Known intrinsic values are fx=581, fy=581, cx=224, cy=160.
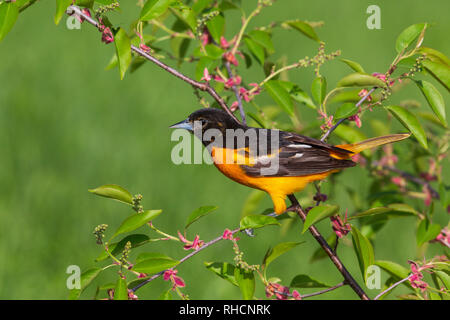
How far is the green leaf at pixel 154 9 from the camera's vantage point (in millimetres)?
2381

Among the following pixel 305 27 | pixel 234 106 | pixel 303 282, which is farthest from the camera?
pixel 305 27

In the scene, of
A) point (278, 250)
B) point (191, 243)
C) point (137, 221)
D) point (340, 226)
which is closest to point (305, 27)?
point (340, 226)

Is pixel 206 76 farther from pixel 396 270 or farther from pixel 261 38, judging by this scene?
pixel 396 270

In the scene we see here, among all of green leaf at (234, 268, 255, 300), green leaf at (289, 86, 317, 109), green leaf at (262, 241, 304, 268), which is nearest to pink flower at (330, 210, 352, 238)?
green leaf at (262, 241, 304, 268)

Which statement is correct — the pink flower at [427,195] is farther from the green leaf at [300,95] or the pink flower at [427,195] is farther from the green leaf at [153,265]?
the green leaf at [153,265]

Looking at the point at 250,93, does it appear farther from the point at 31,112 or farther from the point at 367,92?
the point at 31,112

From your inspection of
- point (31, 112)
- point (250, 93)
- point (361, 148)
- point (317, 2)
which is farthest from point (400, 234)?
point (317, 2)

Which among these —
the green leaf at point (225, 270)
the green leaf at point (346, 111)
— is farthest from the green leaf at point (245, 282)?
the green leaf at point (346, 111)

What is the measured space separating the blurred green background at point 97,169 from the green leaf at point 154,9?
1702 mm

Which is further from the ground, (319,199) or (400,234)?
(400,234)

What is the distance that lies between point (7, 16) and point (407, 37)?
1.67 metres

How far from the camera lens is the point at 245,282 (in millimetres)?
2291
